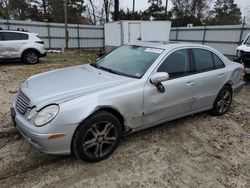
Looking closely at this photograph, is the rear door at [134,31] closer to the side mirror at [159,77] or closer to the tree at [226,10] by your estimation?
the side mirror at [159,77]

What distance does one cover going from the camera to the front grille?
113 inches

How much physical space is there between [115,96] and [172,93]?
1.03 m

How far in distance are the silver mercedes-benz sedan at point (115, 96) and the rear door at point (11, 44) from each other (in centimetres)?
736

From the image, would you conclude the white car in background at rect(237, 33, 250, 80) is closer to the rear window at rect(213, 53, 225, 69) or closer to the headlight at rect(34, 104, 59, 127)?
the rear window at rect(213, 53, 225, 69)

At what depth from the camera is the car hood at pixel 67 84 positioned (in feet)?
9.20

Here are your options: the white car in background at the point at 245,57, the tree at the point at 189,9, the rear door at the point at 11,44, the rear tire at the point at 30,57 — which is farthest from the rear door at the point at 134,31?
the tree at the point at 189,9

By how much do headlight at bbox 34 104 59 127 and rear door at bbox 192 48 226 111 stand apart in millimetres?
2392

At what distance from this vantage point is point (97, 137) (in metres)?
2.96

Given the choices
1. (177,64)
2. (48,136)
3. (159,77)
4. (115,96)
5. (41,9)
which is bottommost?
(48,136)

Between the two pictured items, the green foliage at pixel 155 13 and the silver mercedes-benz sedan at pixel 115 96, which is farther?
the green foliage at pixel 155 13

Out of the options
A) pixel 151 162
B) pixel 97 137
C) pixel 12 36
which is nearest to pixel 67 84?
pixel 97 137

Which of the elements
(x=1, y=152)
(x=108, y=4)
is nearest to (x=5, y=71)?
(x=1, y=152)

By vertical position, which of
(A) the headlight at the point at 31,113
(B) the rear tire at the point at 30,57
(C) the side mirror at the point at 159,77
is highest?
(C) the side mirror at the point at 159,77

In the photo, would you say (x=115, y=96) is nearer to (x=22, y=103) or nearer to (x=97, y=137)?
(x=97, y=137)
